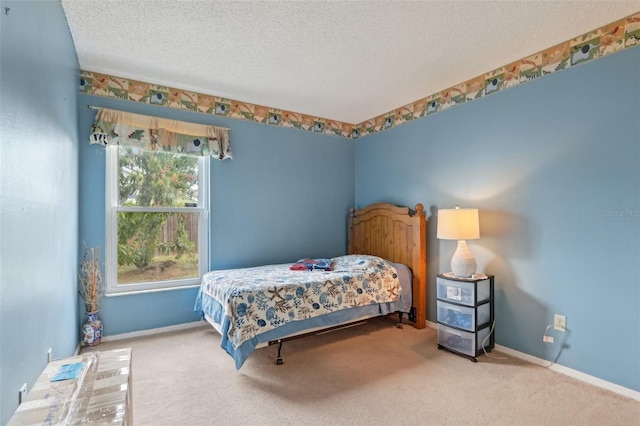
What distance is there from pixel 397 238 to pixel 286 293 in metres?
1.72

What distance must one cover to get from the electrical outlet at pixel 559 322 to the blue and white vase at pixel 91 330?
397 cm

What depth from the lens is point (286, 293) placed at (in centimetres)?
266

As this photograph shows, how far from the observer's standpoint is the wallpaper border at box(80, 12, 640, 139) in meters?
2.33

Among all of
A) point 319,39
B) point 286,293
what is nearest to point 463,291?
point 286,293

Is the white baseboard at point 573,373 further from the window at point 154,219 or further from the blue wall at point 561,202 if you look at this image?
the window at point 154,219

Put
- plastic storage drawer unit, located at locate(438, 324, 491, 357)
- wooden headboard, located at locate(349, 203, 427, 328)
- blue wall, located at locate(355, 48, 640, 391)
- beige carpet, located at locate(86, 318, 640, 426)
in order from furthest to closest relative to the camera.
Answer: wooden headboard, located at locate(349, 203, 427, 328) < plastic storage drawer unit, located at locate(438, 324, 491, 357) < blue wall, located at locate(355, 48, 640, 391) < beige carpet, located at locate(86, 318, 640, 426)

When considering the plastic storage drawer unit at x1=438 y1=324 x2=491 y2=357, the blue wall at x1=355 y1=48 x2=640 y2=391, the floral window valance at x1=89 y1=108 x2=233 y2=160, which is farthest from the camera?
the floral window valance at x1=89 y1=108 x2=233 y2=160

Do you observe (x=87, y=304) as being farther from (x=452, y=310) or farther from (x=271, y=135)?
(x=452, y=310)

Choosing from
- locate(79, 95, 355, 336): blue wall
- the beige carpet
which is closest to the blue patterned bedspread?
the beige carpet

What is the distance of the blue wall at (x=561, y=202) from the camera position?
86.8 inches

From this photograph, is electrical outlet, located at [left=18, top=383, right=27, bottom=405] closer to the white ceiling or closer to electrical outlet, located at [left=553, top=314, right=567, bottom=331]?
the white ceiling

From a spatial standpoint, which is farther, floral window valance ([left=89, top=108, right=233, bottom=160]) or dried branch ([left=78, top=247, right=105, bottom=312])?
floral window valance ([left=89, top=108, right=233, bottom=160])

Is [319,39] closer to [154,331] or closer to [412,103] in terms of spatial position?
[412,103]

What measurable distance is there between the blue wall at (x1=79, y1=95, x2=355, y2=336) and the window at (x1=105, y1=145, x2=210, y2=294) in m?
0.11
